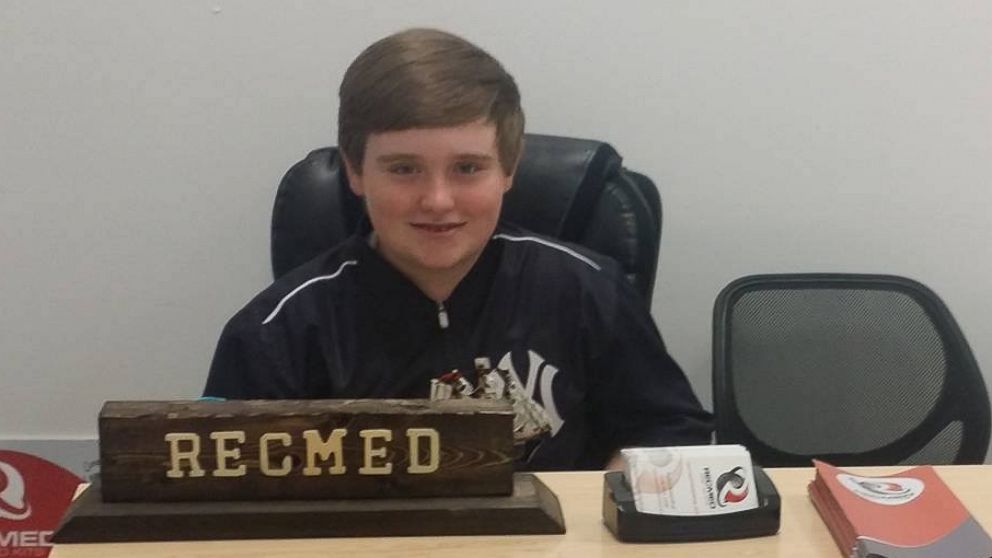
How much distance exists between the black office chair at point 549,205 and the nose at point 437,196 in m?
0.26

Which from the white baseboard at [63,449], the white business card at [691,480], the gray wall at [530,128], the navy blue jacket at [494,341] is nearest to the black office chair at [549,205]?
the navy blue jacket at [494,341]

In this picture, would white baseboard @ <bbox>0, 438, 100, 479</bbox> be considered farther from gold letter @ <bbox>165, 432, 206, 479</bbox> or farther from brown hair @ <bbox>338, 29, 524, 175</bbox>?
gold letter @ <bbox>165, 432, 206, 479</bbox>

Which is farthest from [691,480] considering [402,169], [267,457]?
[402,169]

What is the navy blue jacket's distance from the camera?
1470 millimetres

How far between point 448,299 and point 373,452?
447 mm

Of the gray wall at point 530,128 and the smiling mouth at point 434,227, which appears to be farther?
the gray wall at point 530,128

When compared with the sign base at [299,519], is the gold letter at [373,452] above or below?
A: above

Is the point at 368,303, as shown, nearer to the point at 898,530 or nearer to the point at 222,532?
the point at 222,532

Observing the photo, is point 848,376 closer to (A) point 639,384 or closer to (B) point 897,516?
(A) point 639,384

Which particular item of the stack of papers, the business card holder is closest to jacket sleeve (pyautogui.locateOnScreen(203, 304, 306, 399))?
the business card holder

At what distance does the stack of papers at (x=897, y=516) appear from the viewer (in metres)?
1.04

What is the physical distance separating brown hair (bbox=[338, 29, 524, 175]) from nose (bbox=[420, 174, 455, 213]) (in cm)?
7

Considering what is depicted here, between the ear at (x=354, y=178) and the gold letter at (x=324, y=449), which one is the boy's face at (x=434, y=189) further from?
the gold letter at (x=324, y=449)

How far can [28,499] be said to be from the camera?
2111mm
